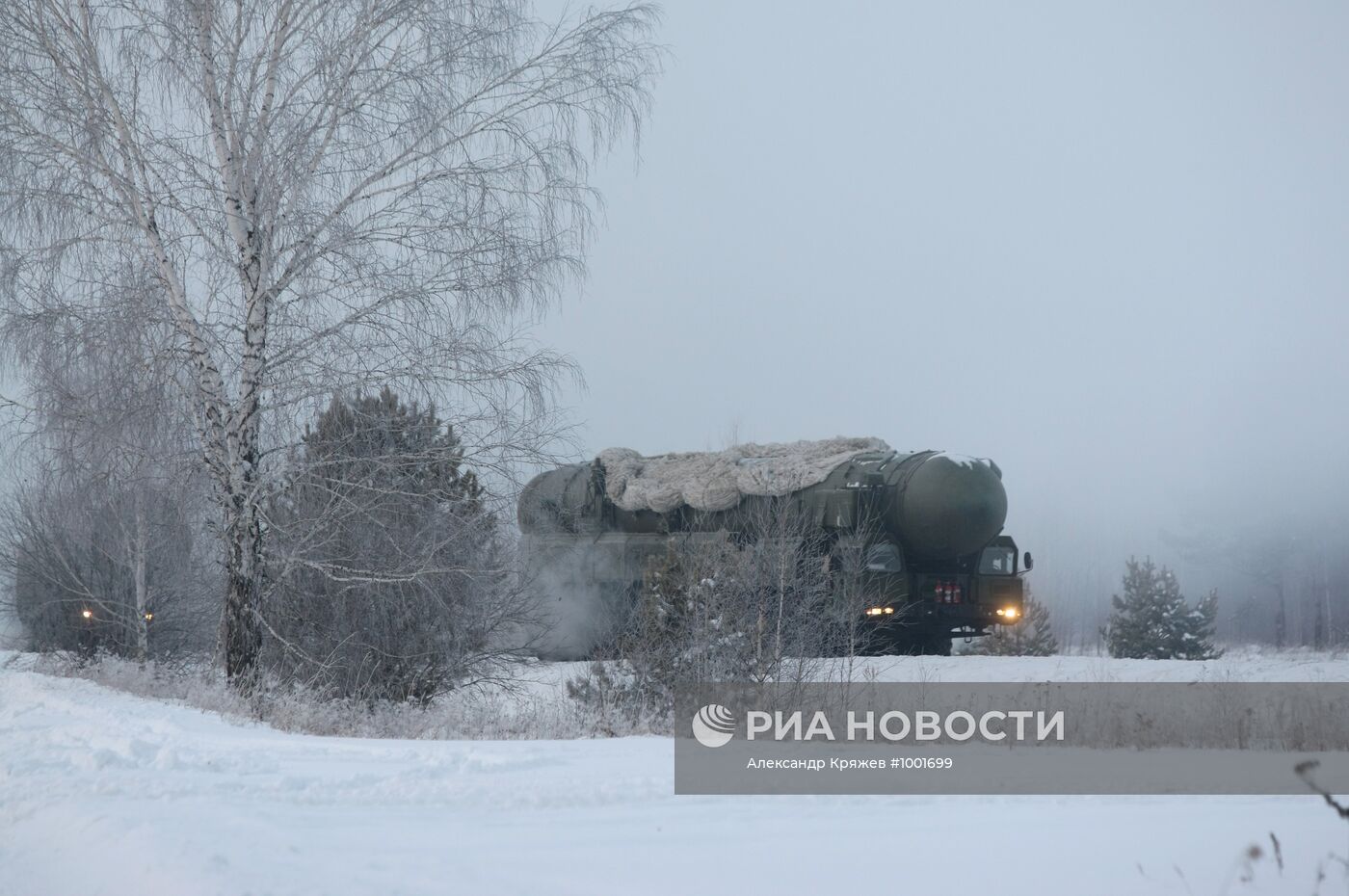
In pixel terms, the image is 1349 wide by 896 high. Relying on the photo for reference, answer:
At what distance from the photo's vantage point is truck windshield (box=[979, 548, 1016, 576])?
16.3m

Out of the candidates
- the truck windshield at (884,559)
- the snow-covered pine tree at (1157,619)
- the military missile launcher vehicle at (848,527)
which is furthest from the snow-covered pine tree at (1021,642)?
the truck windshield at (884,559)

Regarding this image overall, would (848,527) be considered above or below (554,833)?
above

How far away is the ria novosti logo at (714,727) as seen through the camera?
266 inches

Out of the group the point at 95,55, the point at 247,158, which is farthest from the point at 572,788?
the point at 95,55

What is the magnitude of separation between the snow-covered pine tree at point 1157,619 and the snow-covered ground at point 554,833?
1798 centimetres

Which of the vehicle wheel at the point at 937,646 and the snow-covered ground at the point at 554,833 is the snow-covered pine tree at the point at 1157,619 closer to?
the vehicle wheel at the point at 937,646

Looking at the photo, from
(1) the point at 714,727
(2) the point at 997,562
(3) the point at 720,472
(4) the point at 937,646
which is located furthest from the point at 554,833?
(2) the point at 997,562

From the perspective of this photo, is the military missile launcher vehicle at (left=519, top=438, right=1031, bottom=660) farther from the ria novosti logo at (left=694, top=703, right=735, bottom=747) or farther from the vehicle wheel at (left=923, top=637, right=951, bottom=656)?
the ria novosti logo at (left=694, top=703, right=735, bottom=747)

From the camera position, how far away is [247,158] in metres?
9.86

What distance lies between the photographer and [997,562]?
53.9ft

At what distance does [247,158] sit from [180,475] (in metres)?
2.84

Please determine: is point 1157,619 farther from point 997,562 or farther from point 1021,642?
point 997,562

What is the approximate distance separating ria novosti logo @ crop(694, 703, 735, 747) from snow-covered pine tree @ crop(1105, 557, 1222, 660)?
588 inches

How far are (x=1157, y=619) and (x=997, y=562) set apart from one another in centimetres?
718
